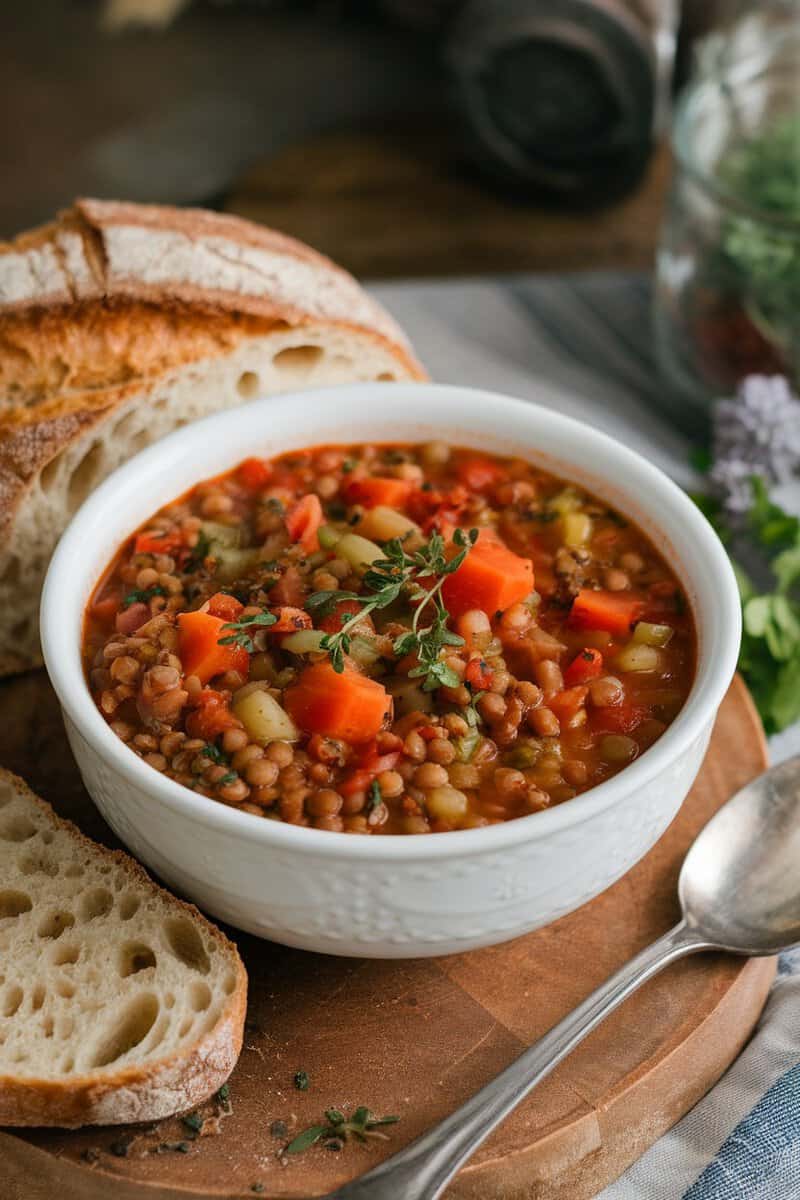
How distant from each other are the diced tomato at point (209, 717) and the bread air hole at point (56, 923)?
54 centimetres

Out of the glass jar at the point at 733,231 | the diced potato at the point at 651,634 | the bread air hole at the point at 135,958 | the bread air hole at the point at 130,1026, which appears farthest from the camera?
the glass jar at the point at 733,231

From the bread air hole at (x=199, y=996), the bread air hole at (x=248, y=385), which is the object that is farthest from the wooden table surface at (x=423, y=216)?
the bread air hole at (x=199, y=996)

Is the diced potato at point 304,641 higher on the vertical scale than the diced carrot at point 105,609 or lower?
higher

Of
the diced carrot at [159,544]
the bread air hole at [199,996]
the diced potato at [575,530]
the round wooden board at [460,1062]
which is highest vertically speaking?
the diced potato at [575,530]

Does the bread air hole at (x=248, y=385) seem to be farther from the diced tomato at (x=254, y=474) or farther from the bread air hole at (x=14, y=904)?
the bread air hole at (x=14, y=904)

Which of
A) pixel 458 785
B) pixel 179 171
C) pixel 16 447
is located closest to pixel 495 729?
pixel 458 785

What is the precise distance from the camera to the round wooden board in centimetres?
273

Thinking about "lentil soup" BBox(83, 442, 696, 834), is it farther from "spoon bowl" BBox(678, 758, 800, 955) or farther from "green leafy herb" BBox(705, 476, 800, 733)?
"green leafy herb" BBox(705, 476, 800, 733)

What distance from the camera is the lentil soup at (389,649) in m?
2.85

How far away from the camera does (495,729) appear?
2.96 meters

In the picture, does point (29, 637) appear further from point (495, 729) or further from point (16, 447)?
point (495, 729)

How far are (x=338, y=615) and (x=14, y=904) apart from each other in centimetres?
101

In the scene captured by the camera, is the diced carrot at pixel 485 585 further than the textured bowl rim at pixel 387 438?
Yes

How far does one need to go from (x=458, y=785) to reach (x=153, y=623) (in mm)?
807
